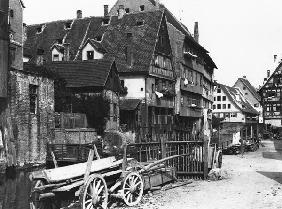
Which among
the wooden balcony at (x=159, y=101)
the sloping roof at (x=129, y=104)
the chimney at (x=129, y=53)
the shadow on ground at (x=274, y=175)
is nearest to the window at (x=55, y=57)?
the chimney at (x=129, y=53)

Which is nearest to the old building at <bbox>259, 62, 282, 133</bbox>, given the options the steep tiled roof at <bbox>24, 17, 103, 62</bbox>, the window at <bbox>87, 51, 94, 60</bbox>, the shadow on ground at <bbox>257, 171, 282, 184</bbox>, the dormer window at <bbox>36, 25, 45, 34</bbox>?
the steep tiled roof at <bbox>24, 17, 103, 62</bbox>

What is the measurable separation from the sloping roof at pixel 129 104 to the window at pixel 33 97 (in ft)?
42.7

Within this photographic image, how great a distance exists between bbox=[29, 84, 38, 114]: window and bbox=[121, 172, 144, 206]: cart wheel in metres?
14.4

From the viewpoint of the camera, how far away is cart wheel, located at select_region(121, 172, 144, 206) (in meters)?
12.5

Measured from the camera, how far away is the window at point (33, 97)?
2594 cm

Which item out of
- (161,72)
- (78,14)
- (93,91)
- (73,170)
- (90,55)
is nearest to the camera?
(73,170)

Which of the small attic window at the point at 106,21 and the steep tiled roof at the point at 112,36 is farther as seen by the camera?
the small attic window at the point at 106,21

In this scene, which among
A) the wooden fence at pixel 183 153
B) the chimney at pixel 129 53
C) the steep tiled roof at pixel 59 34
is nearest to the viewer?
the wooden fence at pixel 183 153

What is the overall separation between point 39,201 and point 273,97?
71.1 m

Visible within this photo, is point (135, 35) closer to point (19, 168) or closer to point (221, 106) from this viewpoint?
point (19, 168)

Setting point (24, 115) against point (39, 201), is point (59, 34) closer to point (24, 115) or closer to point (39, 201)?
point (24, 115)

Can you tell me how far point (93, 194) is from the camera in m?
11.0

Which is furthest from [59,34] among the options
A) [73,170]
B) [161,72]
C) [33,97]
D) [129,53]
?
[73,170]

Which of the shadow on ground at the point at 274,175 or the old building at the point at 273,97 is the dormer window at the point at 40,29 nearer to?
the shadow on ground at the point at 274,175
